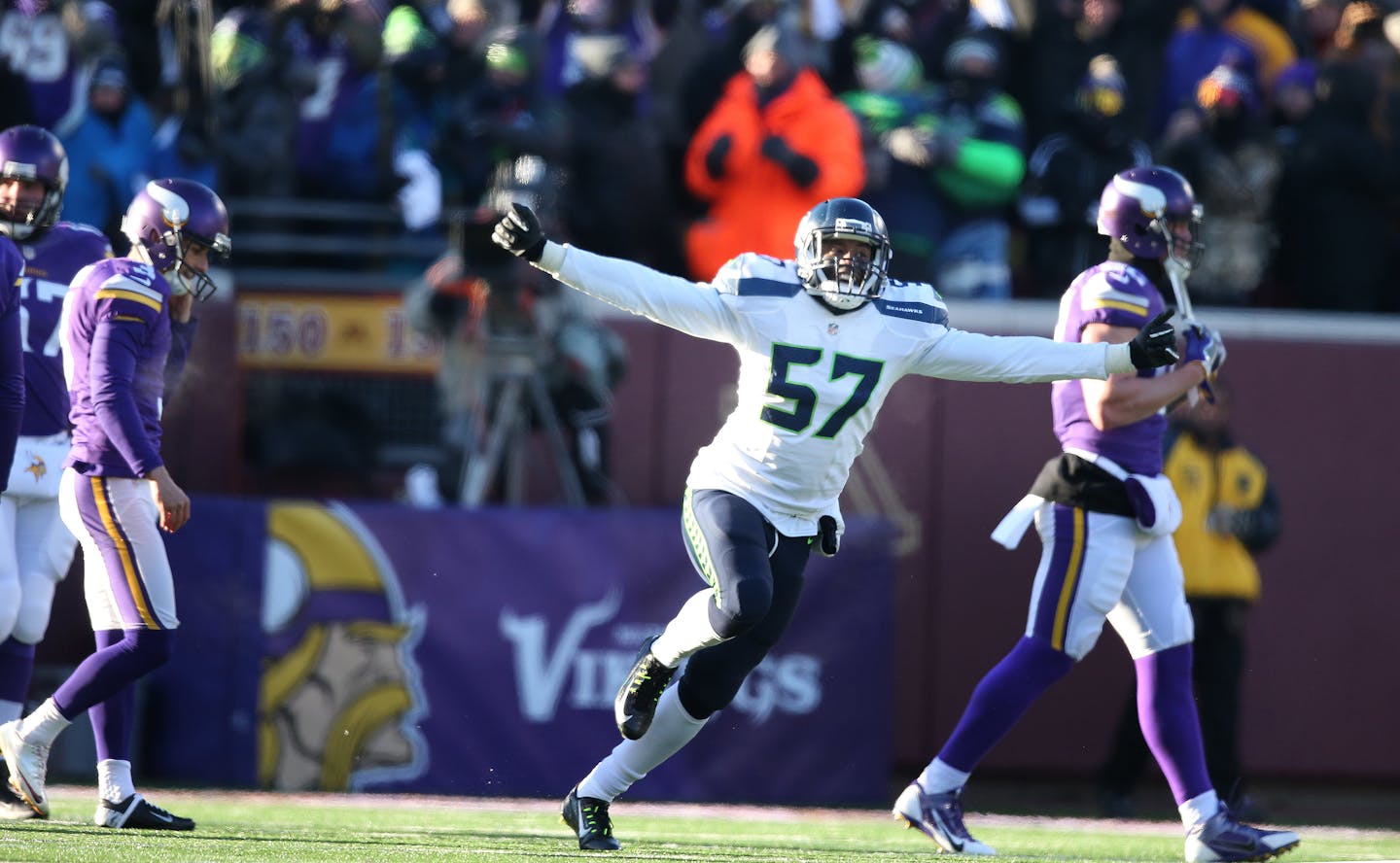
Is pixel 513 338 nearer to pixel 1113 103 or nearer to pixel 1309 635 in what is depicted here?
pixel 1113 103

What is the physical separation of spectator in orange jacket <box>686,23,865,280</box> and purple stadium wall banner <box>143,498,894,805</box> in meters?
1.41

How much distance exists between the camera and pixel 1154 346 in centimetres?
541

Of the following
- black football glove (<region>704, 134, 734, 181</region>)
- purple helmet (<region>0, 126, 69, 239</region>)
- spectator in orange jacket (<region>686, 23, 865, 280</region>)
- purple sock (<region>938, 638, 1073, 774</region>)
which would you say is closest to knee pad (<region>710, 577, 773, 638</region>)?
purple sock (<region>938, 638, 1073, 774</region>)

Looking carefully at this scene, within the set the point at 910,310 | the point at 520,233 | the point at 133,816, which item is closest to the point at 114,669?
the point at 133,816

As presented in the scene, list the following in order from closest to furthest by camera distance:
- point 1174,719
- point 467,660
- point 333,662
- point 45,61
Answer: point 1174,719
point 333,662
point 467,660
point 45,61

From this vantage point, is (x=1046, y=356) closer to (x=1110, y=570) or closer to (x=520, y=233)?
(x=1110, y=570)

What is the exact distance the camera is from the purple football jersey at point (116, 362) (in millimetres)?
5629

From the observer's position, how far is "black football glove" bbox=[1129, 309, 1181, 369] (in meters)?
5.41

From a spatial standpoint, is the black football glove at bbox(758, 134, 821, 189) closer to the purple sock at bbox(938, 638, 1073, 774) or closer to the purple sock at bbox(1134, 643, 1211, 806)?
the purple sock at bbox(938, 638, 1073, 774)

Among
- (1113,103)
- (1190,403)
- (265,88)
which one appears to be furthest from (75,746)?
(1113,103)

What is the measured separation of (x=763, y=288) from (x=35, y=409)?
7.80ft

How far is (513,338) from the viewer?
345 inches

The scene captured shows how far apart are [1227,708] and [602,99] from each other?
12.8 ft

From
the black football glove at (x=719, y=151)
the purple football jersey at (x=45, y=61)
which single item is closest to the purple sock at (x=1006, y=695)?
the black football glove at (x=719, y=151)
